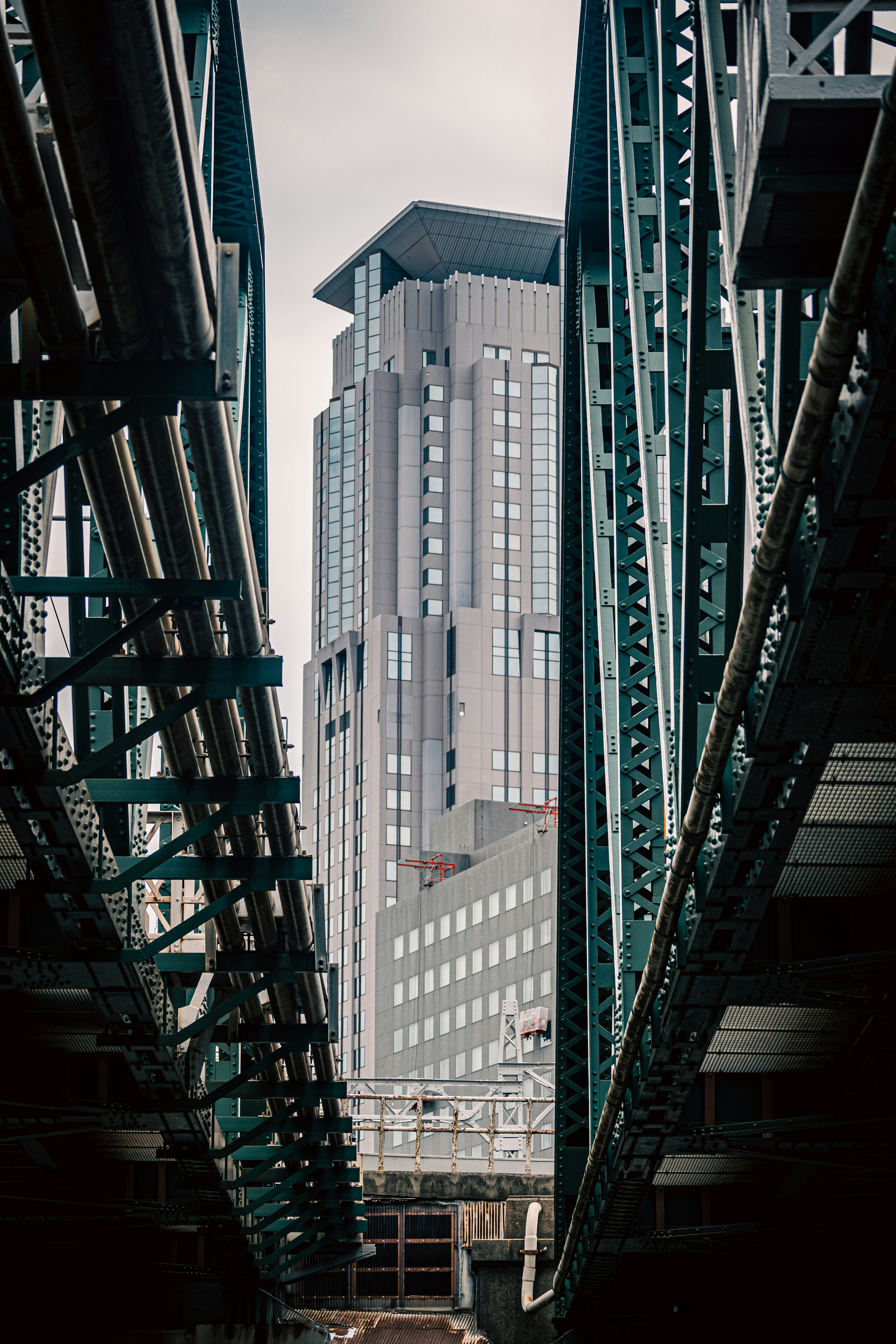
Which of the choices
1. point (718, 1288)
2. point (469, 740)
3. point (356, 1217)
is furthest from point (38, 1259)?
point (469, 740)

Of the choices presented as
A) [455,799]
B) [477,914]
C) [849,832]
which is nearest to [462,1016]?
[477,914]

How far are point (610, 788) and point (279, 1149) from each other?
29.0 ft

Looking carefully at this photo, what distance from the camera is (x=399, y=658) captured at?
611 ft

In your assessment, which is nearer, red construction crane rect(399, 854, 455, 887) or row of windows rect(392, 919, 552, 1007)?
row of windows rect(392, 919, 552, 1007)

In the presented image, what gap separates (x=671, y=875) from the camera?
1464 cm

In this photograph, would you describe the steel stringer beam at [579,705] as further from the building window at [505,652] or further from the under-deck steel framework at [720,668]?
the building window at [505,652]

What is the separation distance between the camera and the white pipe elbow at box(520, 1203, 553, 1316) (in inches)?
1385

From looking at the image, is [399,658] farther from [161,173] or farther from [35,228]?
[161,173]

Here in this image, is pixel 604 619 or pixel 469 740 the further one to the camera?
pixel 469 740

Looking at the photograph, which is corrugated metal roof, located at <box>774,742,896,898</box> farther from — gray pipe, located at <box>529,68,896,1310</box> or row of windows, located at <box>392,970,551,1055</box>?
row of windows, located at <box>392,970,551,1055</box>

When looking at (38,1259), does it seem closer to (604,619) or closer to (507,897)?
(604,619)

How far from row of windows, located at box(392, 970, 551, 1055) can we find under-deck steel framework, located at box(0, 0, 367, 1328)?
303 feet

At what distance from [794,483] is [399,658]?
17689 cm

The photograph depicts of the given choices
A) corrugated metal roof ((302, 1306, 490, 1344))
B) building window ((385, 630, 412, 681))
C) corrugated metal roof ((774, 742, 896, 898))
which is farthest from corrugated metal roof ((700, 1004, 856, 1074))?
building window ((385, 630, 412, 681))
